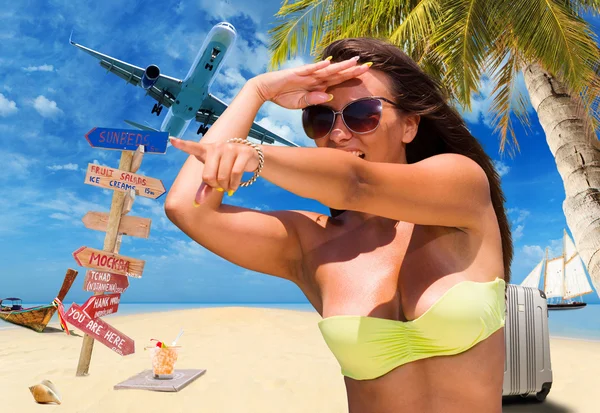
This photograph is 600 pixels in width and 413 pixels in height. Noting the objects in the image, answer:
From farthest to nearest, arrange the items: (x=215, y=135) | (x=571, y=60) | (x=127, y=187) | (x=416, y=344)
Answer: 1. (x=127, y=187)
2. (x=571, y=60)
3. (x=215, y=135)
4. (x=416, y=344)

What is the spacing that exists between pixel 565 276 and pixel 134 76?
30.9 m

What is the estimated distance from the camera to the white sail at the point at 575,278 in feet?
102

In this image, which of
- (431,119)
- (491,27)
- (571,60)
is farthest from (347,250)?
(491,27)

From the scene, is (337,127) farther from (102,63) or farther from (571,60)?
(102,63)

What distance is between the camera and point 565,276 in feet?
108

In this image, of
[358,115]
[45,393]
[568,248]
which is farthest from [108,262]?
[568,248]

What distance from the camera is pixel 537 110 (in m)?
6.45

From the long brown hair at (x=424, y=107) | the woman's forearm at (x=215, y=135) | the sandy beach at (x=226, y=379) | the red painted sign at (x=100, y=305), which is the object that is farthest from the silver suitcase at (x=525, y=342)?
the red painted sign at (x=100, y=305)

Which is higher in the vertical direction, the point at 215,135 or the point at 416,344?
the point at 215,135

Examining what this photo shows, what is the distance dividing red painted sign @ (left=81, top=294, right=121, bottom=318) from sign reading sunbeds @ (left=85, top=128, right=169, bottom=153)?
2.23m

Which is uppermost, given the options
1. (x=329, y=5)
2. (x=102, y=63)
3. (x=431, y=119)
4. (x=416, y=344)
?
(x=102, y=63)

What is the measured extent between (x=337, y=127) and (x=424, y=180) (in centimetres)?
44

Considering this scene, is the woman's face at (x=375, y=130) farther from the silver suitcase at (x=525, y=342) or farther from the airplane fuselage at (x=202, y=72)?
the airplane fuselage at (x=202, y=72)

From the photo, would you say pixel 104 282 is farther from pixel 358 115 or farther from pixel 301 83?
pixel 358 115
